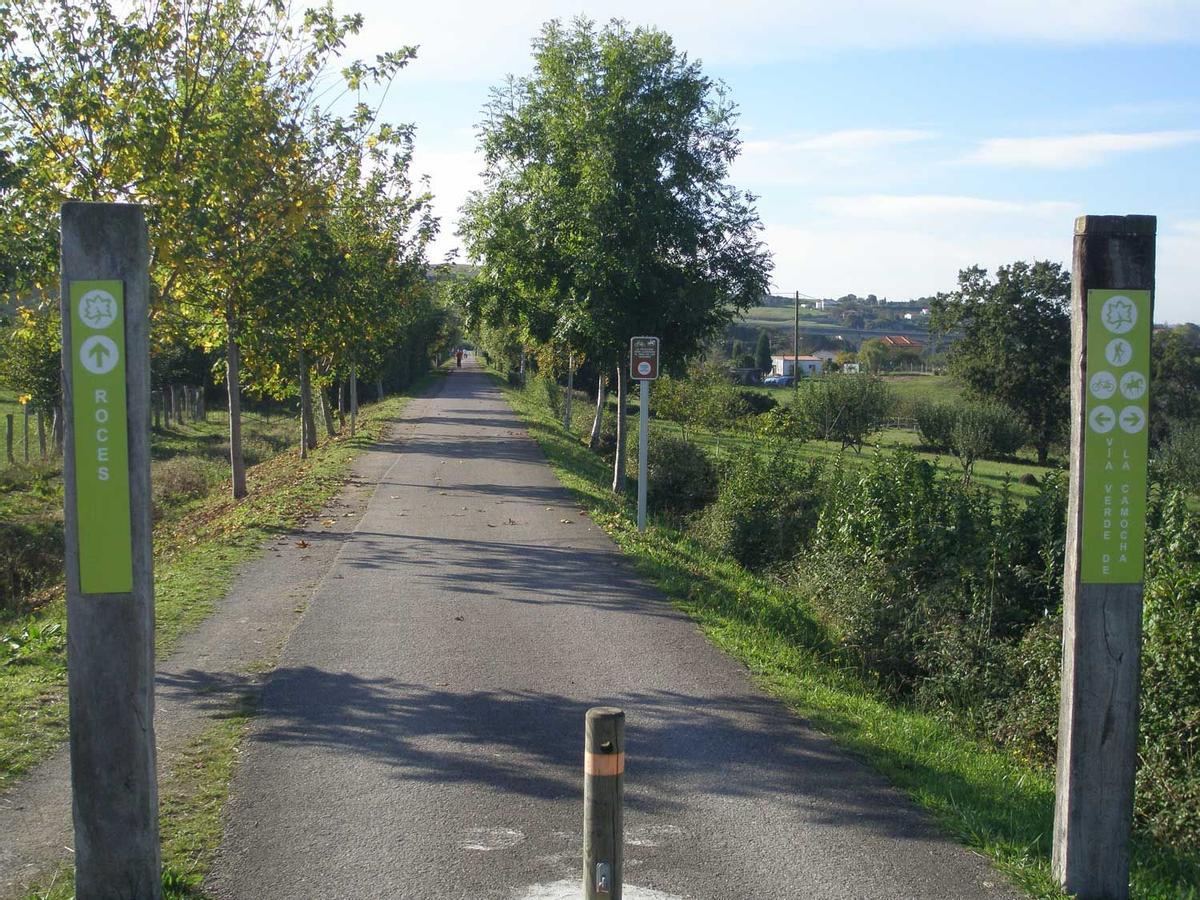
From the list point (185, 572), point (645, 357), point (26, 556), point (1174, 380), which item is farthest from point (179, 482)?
point (1174, 380)

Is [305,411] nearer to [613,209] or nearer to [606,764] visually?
[613,209]

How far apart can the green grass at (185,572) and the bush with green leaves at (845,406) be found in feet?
60.4

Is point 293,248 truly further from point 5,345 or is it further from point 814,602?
point 814,602

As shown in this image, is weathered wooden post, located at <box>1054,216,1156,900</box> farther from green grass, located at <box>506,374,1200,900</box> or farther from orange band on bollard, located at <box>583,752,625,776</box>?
orange band on bollard, located at <box>583,752,625,776</box>

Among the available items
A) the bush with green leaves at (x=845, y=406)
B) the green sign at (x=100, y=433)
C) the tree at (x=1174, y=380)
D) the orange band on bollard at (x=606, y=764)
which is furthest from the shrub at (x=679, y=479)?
the tree at (x=1174, y=380)

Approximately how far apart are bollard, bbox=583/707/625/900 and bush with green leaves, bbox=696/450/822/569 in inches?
479

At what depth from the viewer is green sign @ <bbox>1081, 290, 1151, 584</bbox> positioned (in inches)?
182

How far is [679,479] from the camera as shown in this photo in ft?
75.4

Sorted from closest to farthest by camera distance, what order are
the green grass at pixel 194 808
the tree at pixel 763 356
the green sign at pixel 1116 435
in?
the green grass at pixel 194 808, the green sign at pixel 1116 435, the tree at pixel 763 356

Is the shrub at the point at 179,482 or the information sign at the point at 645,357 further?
the shrub at the point at 179,482

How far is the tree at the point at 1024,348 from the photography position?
55.4 metres

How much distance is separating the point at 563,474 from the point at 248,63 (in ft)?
32.9

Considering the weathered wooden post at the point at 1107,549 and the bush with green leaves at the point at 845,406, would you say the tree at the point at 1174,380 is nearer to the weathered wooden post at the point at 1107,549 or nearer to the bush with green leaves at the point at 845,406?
the bush with green leaves at the point at 845,406

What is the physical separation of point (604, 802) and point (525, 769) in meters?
2.04
